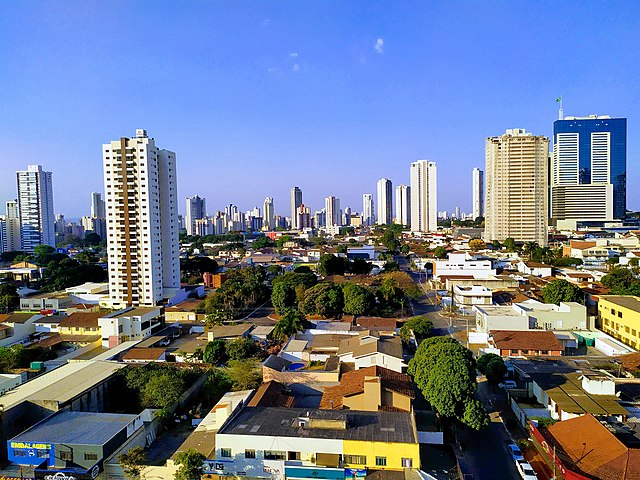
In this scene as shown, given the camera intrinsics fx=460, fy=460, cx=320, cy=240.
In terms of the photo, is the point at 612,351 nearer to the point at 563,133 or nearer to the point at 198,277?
the point at 198,277

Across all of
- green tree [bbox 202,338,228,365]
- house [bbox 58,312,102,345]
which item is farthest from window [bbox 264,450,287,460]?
house [bbox 58,312,102,345]

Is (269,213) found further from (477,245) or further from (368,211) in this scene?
(477,245)

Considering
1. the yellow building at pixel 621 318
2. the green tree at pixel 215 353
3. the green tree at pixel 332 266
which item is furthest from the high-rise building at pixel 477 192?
the green tree at pixel 215 353

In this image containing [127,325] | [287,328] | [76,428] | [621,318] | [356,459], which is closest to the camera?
[356,459]

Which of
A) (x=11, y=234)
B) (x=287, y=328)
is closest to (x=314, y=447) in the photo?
(x=287, y=328)

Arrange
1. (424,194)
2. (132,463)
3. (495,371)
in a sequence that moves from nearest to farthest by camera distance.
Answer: (132,463) → (495,371) → (424,194)

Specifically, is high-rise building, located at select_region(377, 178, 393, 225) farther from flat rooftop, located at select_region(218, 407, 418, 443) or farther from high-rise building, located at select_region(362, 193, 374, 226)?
flat rooftop, located at select_region(218, 407, 418, 443)
